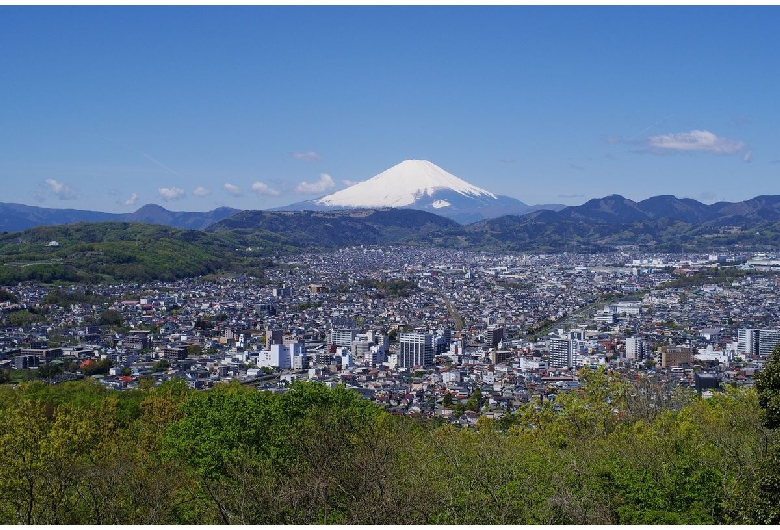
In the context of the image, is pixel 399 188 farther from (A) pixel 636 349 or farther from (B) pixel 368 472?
(B) pixel 368 472

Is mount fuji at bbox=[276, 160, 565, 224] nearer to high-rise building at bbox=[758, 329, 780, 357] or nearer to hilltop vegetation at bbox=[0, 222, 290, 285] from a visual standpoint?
hilltop vegetation at bbox=[0, 222, 290, 285]

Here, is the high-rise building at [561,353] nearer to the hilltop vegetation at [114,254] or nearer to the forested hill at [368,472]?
the forested hill at [368,472]

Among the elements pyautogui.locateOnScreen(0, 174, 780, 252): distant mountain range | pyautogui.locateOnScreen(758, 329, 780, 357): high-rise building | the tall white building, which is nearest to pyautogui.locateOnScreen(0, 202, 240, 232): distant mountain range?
pyautogui.locateOnScreen(0, 174, 780, 252): distant mountain range

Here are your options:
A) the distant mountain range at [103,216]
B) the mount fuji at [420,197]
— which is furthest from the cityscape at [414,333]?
the mount fuji at [420,197]

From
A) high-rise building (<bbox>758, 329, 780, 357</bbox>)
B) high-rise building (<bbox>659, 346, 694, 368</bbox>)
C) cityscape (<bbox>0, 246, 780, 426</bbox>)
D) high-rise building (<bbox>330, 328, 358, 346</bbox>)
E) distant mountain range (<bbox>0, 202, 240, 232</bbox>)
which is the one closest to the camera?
cityscape (<bbox>0, 246, 780, 426</bbox>)

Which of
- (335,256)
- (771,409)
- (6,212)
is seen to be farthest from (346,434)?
(6,212)

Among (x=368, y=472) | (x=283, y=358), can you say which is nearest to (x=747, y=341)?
(x=283, y=358)

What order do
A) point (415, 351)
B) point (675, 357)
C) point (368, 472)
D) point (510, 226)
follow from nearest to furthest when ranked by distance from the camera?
point (368, 472), point (675, 357), point (415, 351), point (510, 226)
